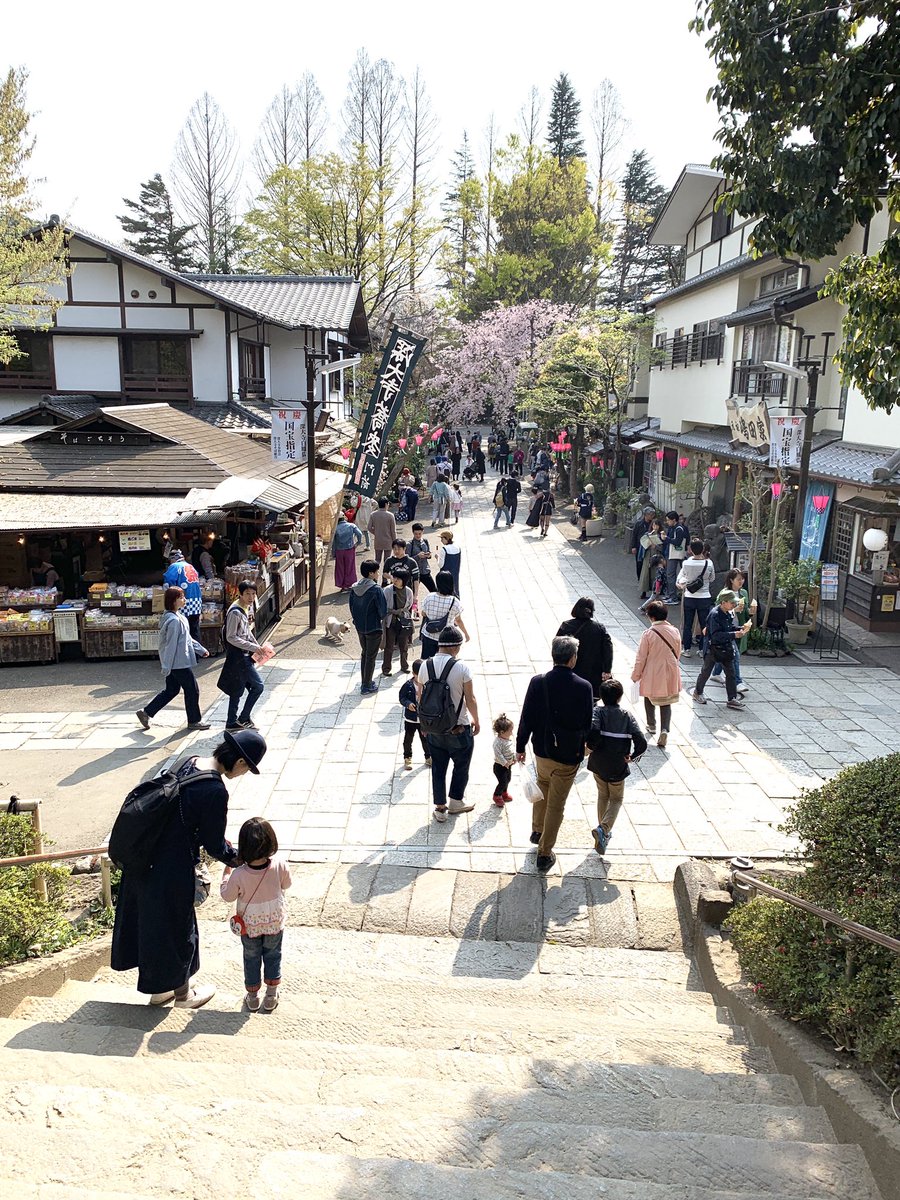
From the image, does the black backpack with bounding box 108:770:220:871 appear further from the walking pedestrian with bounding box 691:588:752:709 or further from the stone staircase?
the walking pedestrian with bounding box 691:588:752:709

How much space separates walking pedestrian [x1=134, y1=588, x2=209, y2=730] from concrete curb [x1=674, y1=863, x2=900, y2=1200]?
607 centimetres

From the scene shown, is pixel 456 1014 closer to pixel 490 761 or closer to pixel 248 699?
pixel 490 761

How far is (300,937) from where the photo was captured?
6.06 m

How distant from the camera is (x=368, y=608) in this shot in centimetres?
1084

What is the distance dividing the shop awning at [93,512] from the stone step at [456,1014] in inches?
344

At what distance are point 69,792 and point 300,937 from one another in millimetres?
3465

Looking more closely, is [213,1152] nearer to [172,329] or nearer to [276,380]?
[172,329]

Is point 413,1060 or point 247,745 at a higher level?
point 247,745

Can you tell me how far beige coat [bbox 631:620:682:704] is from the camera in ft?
30.2

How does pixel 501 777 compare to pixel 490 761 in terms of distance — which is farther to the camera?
pixel 490 761

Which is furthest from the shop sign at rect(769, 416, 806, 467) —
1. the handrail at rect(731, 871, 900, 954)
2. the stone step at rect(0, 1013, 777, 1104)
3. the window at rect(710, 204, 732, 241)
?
the stone step at rect(0, 1013, 777, 1104)

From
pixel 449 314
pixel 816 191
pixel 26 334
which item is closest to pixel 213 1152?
pixel 816 191

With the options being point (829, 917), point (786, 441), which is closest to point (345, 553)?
point (786, 441)

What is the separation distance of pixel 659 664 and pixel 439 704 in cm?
305
